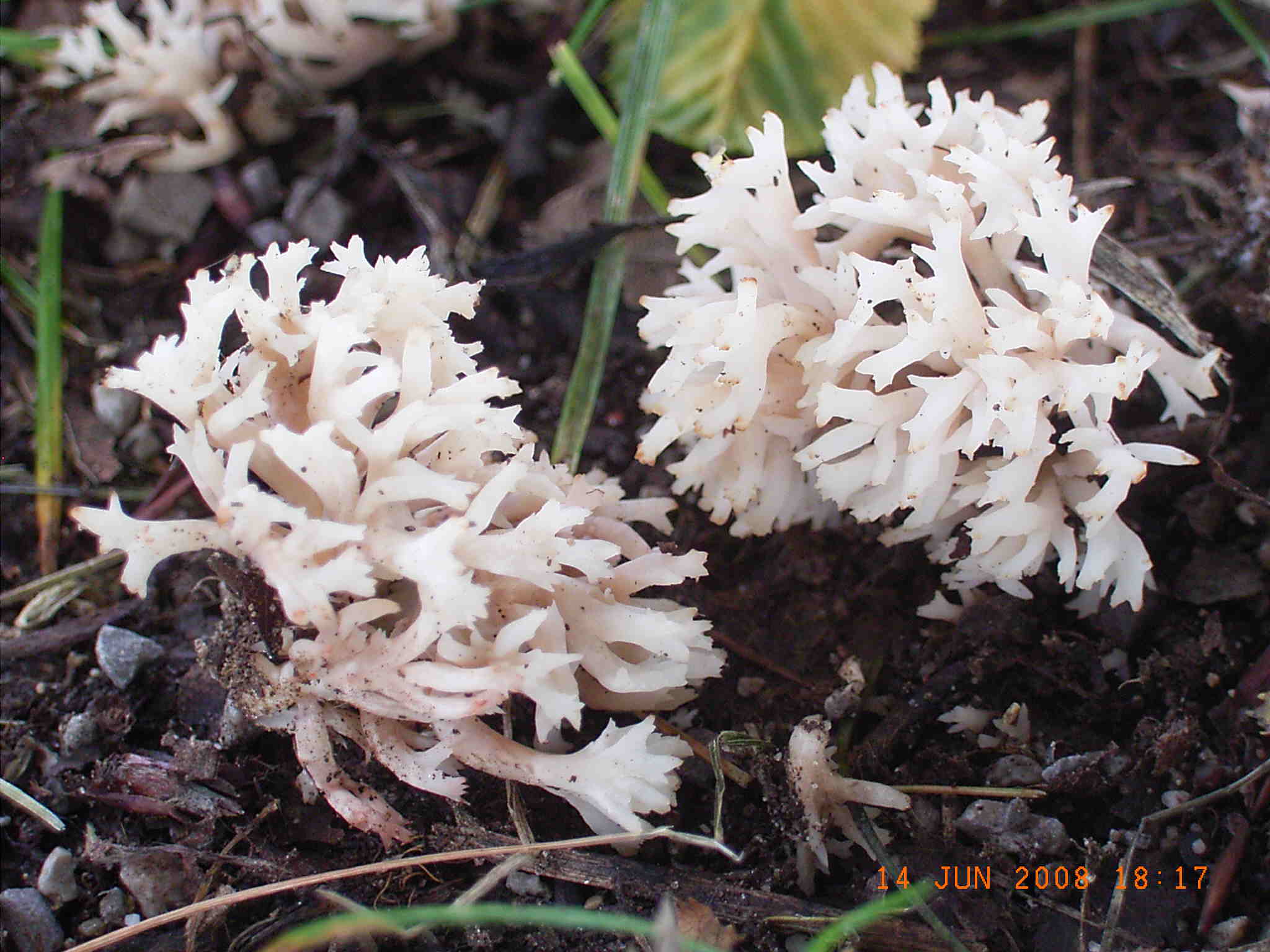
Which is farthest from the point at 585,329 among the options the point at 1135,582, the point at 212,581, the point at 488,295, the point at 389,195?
the point at 1135,582

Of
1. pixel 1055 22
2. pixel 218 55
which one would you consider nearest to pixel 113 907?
pixel 218 55

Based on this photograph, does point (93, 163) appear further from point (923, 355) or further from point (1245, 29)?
point (1245, 29)

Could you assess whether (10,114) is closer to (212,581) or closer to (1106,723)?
(212,581)

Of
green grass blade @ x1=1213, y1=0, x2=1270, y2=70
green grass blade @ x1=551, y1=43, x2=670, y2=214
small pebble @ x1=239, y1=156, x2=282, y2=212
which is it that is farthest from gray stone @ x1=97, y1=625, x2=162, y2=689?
green grass blade @ x1=1213, y1=0, x2=1270, y2=70

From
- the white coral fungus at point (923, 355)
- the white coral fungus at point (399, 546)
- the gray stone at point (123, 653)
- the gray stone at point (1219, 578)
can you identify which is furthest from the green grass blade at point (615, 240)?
the gray stone at point (1219, 578)

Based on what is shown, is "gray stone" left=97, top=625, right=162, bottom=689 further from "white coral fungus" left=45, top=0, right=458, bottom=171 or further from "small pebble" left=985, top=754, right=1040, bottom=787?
"small pebble" left=985, top=754, right=1040, bottom=787

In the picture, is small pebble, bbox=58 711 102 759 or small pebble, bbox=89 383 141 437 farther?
small pebble, bbox=89 383 141 437
